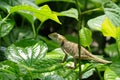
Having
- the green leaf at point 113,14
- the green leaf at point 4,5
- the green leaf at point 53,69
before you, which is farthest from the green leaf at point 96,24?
the green leaf at point 4,5

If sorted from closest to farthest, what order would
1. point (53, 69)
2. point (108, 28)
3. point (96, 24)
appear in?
point (53, 69)
point (108, 28)
point (96, 24)

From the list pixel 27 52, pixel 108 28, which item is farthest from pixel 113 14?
pixel 27 52

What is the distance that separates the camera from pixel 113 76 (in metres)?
1.06

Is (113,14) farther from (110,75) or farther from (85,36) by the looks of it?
(110,75)

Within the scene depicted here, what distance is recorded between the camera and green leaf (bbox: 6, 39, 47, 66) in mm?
1068

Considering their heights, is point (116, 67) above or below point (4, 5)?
below

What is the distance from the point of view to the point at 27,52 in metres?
1.11

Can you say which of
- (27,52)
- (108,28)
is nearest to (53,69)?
(27,52)

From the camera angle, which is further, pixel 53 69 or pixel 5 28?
pixel 5 28

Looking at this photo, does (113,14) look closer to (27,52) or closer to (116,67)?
(116,67)

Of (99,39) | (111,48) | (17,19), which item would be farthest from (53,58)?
(99,39)

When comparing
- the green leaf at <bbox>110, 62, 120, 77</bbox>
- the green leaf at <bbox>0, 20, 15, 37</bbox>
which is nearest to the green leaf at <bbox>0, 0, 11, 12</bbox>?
the green leaf at <bbox>0, 20, 15, 37</bbox>

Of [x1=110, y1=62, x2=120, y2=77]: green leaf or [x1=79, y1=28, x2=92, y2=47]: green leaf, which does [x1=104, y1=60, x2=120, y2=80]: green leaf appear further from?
[x1=79, y1=28, x2=92, y2=47]: green leaf

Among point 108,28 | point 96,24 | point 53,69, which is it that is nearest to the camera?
point 53,69
